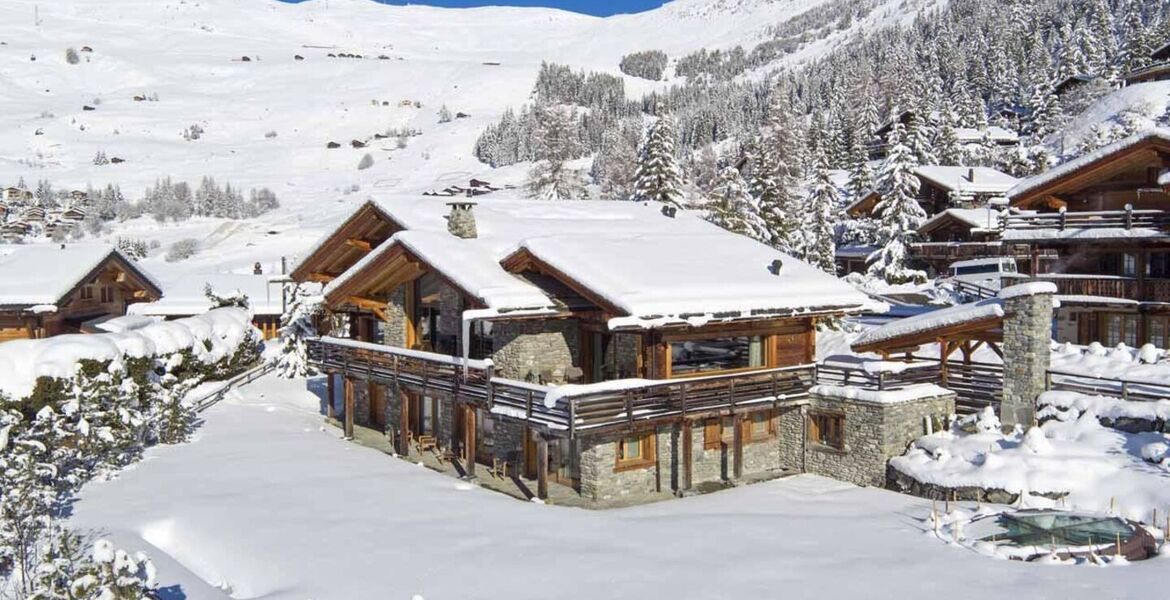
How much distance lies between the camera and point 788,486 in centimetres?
2259

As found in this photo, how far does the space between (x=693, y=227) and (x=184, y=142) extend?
153568 millimetres

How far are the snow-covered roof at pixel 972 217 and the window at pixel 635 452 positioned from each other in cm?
3871

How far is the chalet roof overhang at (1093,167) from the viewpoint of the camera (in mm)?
29766

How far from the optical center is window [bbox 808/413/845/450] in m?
23.1

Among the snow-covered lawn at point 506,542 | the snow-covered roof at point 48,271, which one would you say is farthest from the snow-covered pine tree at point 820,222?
the snow-covered roof at point 48,271

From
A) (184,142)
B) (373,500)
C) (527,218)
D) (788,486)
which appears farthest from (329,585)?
(184,142)

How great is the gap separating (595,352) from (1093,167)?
19963 mm

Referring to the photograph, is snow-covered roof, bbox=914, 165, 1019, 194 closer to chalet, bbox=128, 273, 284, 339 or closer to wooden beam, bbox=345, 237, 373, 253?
chalet, bbox=128, 273, 284, 339

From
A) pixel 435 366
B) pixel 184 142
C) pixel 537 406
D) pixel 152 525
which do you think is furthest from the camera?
pixel 184 142

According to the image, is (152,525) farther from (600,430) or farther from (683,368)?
(683,368)

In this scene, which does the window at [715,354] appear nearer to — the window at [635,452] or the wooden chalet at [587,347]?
the wooden chalet at [587,347]

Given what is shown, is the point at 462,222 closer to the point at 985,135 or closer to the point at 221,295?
the point at 221,295

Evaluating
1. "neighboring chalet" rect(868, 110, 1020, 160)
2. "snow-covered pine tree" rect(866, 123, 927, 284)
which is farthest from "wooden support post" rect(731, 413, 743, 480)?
"neighboring chalet" rect(868, 110, 1020, 160)

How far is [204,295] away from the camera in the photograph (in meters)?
53.2
